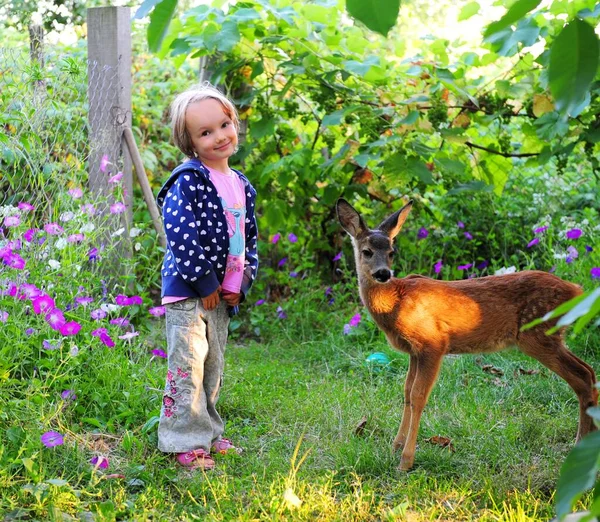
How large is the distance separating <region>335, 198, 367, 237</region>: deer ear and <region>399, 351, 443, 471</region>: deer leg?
0.72m

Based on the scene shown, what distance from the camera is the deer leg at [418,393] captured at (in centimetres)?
375

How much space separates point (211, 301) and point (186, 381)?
0.41m

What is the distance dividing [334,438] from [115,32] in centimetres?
346

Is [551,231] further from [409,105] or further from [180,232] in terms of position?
[180,232]

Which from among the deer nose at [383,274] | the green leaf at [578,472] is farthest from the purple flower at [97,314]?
the green leaf at [578,472]

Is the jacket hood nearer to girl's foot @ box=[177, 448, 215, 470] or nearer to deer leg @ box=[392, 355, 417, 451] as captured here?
girl's foot @ box=[177, 448, 215, 470]

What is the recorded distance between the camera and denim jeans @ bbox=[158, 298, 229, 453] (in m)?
3.85

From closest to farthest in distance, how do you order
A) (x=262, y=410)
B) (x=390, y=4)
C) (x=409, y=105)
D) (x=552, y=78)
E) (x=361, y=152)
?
(x=390, y=4), (x=552, y=78), (x=262, y=410), (x=409, y=105), (x=361, y=152)

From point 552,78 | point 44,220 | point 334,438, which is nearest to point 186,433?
point 334,438

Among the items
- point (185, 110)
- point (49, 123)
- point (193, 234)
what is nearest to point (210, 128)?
point (185, 110)

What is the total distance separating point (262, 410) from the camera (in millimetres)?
4660

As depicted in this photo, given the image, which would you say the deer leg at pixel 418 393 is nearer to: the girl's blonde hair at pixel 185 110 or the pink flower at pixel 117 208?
the girl's blonde hair at pixel 185 110

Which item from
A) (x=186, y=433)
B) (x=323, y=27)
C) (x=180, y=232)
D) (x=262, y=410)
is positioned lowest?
(x=262, y=410)

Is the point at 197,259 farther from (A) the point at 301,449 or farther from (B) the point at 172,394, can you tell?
(A) the point at 301,449
